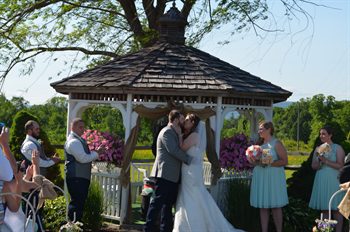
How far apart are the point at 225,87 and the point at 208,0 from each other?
5627 millimetres

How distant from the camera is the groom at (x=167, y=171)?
9273 mm

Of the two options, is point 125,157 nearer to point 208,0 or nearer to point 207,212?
point 207,212

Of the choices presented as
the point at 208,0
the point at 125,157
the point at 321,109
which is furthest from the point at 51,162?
the point at 321,109

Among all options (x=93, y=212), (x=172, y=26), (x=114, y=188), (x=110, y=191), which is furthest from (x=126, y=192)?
(x=172, y=26)

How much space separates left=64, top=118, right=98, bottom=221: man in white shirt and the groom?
1.06 m

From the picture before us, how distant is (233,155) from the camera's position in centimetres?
1146

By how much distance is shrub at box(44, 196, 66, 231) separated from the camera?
35.2 feet

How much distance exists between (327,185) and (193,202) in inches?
→ 93.8

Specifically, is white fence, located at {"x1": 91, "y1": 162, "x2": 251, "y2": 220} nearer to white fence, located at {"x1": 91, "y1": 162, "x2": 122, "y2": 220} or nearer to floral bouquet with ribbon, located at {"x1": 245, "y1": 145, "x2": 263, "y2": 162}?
white fence, located at {"x1": 91, "y1": 162, "x2": 122, "y2": 220}

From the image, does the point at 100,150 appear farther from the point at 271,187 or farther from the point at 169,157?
the point at 271,187

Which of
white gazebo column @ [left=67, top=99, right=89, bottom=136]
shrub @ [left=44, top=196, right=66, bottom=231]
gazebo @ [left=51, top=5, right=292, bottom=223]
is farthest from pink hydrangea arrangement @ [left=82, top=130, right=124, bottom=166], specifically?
shrub @ [left=44, top=196, right=66, bottom=231]

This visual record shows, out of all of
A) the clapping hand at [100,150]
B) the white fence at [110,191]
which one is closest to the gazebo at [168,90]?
the white fence at [110,191]

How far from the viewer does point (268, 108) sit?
12.2 metres

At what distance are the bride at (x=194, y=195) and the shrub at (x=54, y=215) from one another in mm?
2174
